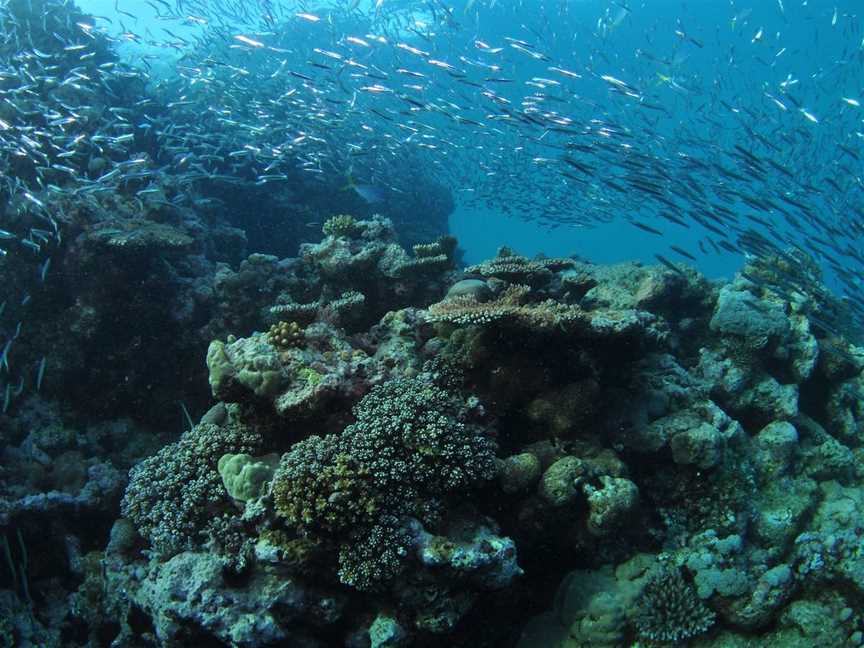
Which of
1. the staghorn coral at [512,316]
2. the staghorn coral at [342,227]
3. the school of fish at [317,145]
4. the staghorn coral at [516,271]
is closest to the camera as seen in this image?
the staghorn coral at [512,316]

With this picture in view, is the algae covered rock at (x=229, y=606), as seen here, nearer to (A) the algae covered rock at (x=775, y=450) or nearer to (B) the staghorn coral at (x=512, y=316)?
(B) the staghorn coral at (x=512, y=316)

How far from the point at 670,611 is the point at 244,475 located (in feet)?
15.3

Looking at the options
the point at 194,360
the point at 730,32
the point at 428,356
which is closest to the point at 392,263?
the point at 428,356

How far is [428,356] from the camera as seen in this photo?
20.7ft

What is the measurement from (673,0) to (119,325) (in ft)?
173

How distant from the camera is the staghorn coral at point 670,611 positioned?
5086 mm

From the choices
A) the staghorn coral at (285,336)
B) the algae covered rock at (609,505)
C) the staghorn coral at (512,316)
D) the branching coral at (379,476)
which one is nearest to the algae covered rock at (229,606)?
the branching coral at (379,476)

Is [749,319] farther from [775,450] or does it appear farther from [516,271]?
[516,271]

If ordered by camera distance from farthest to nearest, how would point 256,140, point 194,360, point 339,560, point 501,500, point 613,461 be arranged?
point 256,140, point 194,360, point 613,461, point 501,500, point 339,560

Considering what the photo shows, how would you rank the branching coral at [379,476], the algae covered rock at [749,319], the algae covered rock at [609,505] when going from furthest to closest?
the algae covered rock at [749,319] < the algae covered rock at [609,505] < the branching coral at [379,476]

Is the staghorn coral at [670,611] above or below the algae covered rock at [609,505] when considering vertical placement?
below

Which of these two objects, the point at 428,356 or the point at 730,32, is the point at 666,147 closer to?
the point at 428,356

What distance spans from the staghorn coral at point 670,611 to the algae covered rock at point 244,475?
410 centimetres

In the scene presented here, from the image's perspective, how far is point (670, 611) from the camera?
5227 millimetres
